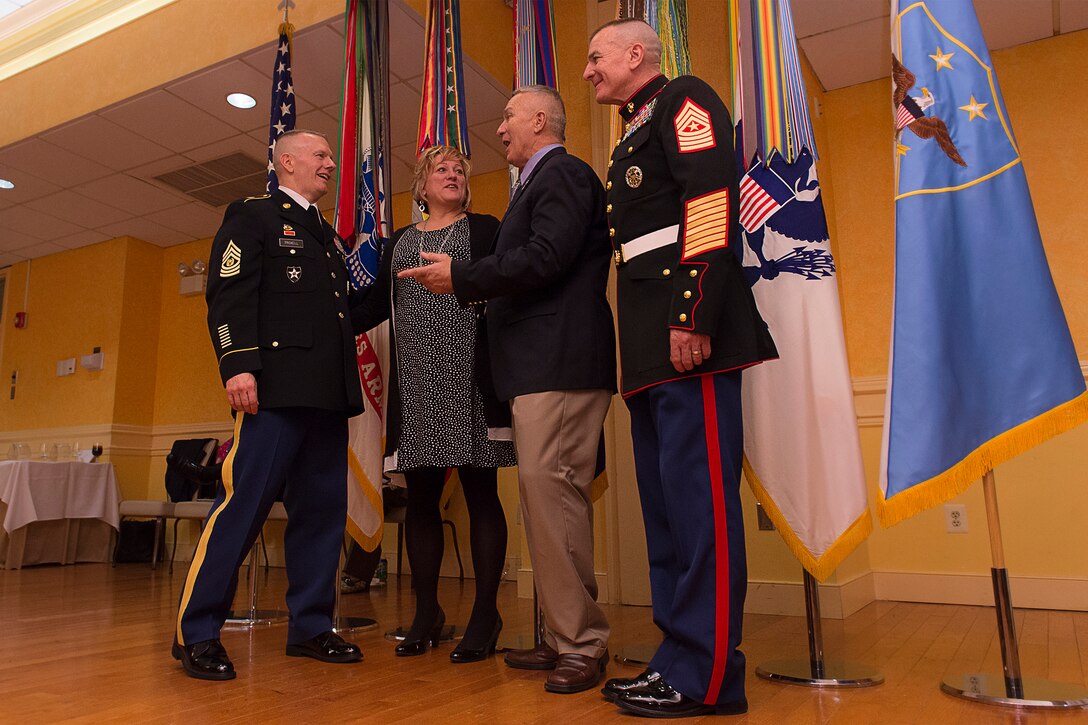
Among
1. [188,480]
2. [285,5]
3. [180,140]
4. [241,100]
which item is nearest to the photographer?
[285,5]

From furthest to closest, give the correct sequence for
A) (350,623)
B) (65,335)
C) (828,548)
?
1. (65,335)
2. (350,623)
3. (828,548)

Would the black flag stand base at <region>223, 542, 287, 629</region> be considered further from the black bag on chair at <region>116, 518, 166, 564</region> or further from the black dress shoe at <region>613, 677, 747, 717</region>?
A: the black bag on chair at <region>116, 518, 166, 564</region>

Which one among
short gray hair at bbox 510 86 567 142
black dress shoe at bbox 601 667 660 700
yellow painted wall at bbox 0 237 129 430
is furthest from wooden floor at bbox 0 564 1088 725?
yellow painted wall at bbox 0 237 129 430

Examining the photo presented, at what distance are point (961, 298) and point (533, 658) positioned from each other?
4.39 feet

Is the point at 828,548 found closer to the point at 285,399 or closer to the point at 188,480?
the point at 285,399

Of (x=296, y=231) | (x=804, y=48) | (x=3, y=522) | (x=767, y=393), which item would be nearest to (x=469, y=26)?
→ (x=804, y=48)

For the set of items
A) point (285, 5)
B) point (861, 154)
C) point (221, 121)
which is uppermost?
point (285, 5)

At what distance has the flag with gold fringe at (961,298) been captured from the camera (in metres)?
1.67

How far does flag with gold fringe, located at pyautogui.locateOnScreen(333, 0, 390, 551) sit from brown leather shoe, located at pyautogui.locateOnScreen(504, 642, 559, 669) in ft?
2.80

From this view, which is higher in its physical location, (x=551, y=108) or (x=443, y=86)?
(x=443, y=86)

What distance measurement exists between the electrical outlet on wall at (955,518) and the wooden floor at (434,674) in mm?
334

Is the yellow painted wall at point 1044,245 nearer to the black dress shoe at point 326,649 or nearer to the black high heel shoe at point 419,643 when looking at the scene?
the black high heel shoe at point 419,643

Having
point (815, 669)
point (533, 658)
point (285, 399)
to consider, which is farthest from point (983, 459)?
point (285, 399)

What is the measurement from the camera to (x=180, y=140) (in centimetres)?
508
